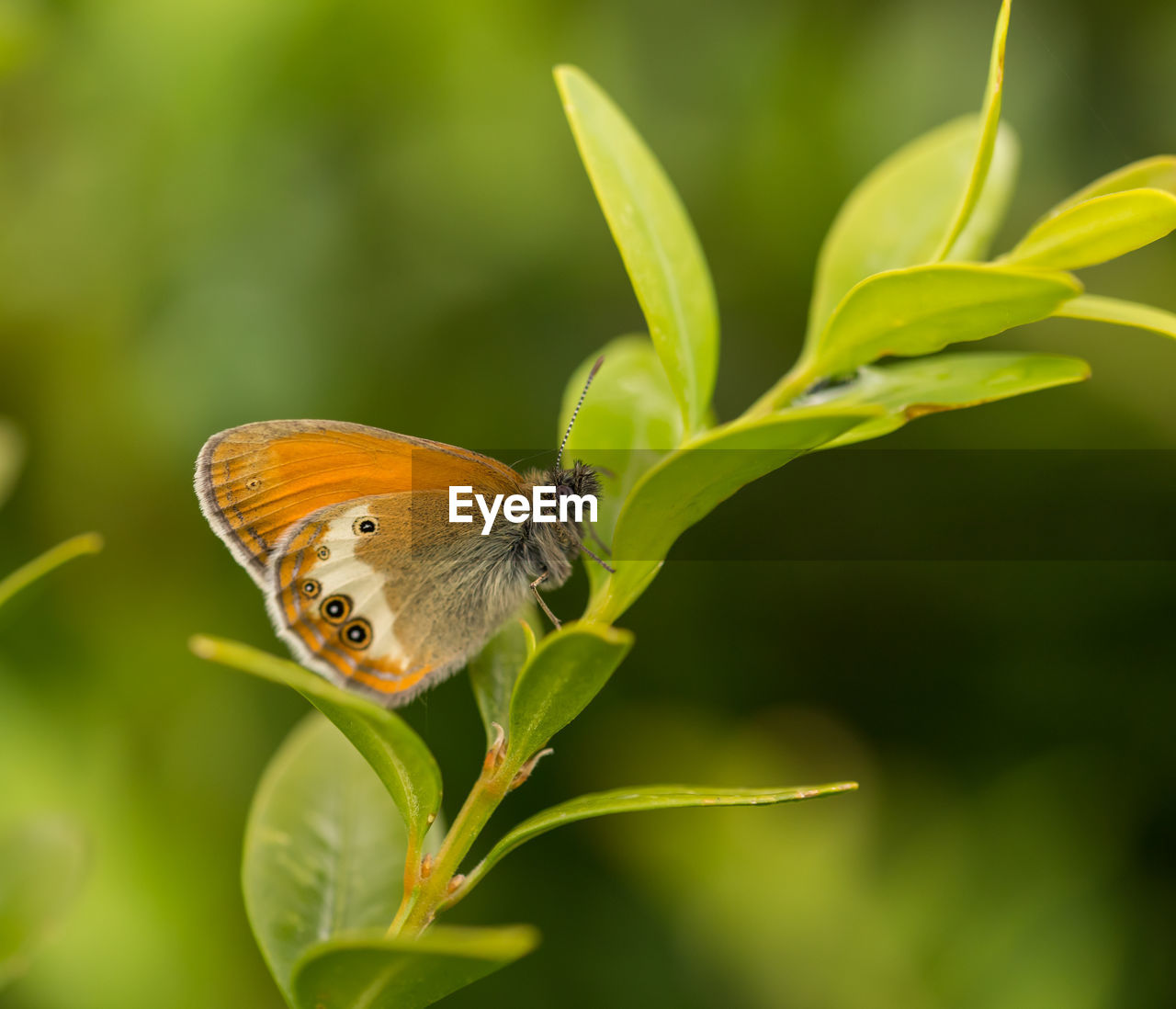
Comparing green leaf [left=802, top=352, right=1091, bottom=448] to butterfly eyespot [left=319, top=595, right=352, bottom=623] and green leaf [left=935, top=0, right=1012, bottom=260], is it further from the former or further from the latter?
butterfly eyespot [left=319, top=595, right=352, bottom=623]

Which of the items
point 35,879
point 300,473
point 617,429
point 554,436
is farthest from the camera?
point 554,436

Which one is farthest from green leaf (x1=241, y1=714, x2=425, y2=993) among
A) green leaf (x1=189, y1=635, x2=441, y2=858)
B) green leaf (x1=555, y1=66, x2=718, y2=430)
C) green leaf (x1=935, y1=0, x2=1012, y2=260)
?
green leaf (x1=935, y1=0, x2=1012, y2=260)

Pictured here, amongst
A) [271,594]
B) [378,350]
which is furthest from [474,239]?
[271,594]

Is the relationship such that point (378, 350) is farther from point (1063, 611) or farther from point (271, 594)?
point (1063, 611)

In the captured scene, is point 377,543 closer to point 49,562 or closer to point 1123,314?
point 49,562

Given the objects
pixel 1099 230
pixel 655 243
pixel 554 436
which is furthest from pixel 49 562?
pixel 554 436

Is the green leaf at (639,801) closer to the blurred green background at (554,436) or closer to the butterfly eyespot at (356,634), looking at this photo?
the butterfly eyespot at (356,634)

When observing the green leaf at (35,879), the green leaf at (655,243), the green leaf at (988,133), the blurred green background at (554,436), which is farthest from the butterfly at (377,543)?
the blurred green background at (554,436)
